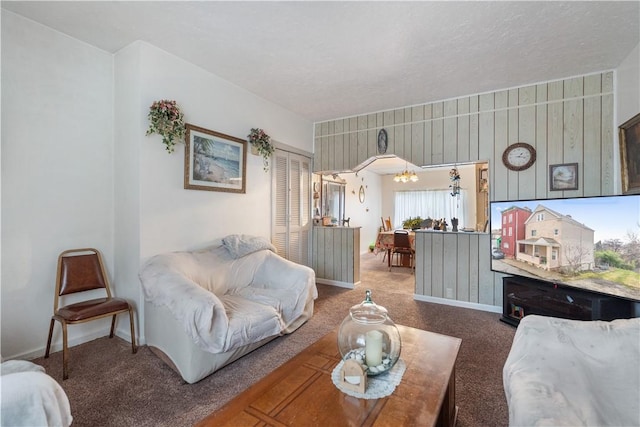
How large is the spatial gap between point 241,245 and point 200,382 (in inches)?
57.3

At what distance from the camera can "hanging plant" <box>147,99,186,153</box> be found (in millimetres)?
2686

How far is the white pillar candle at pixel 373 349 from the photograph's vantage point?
140 cm

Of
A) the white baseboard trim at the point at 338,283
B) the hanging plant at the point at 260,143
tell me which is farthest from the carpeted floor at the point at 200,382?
the hanging plant at the point at 260,143

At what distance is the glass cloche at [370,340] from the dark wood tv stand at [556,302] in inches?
90.6

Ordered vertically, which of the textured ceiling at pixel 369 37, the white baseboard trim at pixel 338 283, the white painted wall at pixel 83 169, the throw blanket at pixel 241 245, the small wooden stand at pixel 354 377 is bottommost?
the white baseboard trim at pixel 338 283

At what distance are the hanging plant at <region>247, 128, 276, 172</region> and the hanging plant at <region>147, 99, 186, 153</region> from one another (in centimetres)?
99

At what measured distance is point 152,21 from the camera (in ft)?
7.85

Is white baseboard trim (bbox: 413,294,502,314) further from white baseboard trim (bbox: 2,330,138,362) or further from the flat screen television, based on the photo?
white baseboard trim (bbox: 2,330,138,362)

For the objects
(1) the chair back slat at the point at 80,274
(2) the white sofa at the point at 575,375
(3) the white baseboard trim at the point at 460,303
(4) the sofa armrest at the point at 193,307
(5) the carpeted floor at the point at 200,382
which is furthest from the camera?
(3) the white baseboard trim at the point at 460,303

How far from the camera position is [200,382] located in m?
2.08

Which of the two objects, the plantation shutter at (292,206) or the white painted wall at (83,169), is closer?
the white painted wall at (83,169)

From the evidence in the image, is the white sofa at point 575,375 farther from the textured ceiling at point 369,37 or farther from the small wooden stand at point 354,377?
the textured ceiling at point 369,37

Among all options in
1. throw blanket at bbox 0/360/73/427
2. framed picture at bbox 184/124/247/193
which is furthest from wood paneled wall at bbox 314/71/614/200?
throw blanket at bbox 0/360/73/427

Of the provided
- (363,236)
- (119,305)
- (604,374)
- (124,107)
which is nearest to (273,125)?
(124,107)
